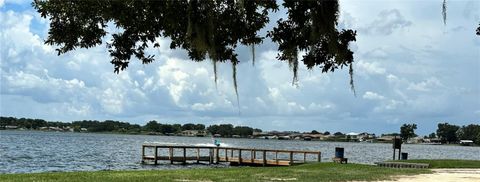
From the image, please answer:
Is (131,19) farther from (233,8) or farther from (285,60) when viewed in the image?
(285,60)

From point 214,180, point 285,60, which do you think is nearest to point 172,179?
point 214,180

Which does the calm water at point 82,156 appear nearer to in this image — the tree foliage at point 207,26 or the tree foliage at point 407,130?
the tree foliage at point 407,130

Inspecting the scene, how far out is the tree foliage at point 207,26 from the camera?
706 cm

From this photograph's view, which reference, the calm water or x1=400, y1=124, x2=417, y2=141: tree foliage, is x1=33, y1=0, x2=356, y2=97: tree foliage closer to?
the calm water

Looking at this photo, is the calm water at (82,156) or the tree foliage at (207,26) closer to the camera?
the tree foliage at (207,26)

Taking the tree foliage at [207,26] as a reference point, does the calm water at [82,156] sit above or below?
below

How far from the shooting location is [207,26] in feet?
23.3

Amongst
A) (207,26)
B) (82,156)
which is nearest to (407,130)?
(82,156)

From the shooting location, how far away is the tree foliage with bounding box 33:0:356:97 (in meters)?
7.06

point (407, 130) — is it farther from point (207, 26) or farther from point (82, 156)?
point (207, 26)

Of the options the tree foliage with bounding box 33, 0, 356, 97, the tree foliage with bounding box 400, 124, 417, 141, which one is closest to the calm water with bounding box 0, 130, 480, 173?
the tree foliage with bounding box 400, 124, 417, 141

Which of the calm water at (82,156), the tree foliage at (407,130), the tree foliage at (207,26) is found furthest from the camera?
the tree foliage at (407,130)

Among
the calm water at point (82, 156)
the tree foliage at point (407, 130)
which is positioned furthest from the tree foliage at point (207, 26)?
the tree foliage at point (407, 130)

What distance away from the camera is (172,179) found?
17.0 m
